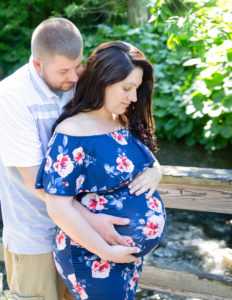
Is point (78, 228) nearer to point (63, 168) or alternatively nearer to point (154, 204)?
point (63, 168)

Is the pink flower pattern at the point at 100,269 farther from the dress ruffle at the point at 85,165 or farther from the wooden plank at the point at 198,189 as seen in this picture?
the wooden plank at the point at 198,189

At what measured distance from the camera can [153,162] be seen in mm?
1902

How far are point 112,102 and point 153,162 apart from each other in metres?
0.39

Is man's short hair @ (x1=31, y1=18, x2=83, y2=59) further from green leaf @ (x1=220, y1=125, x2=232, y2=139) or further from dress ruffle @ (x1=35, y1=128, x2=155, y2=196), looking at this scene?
green leaf @ (x1=220, y1=125, x2=232, y2=139)

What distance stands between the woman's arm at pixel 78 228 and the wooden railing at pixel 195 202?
2.83 feet

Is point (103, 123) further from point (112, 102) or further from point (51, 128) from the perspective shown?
point (51, 128)

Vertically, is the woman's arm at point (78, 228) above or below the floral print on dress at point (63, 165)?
below

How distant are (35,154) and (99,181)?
0.99 feet

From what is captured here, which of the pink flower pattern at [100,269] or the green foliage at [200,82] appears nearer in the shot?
the pink flower pattern at [100,269]

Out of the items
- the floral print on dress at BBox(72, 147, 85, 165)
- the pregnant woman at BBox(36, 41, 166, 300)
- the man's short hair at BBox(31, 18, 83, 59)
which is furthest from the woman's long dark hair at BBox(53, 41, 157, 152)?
the floral print on dress at BBox(72, 147, 85, 165)

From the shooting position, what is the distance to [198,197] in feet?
7.70

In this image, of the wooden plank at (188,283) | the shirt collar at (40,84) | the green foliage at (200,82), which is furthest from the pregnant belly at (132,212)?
the green foliage at (200,82)

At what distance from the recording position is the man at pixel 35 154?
168cm

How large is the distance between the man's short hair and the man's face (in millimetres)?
25
